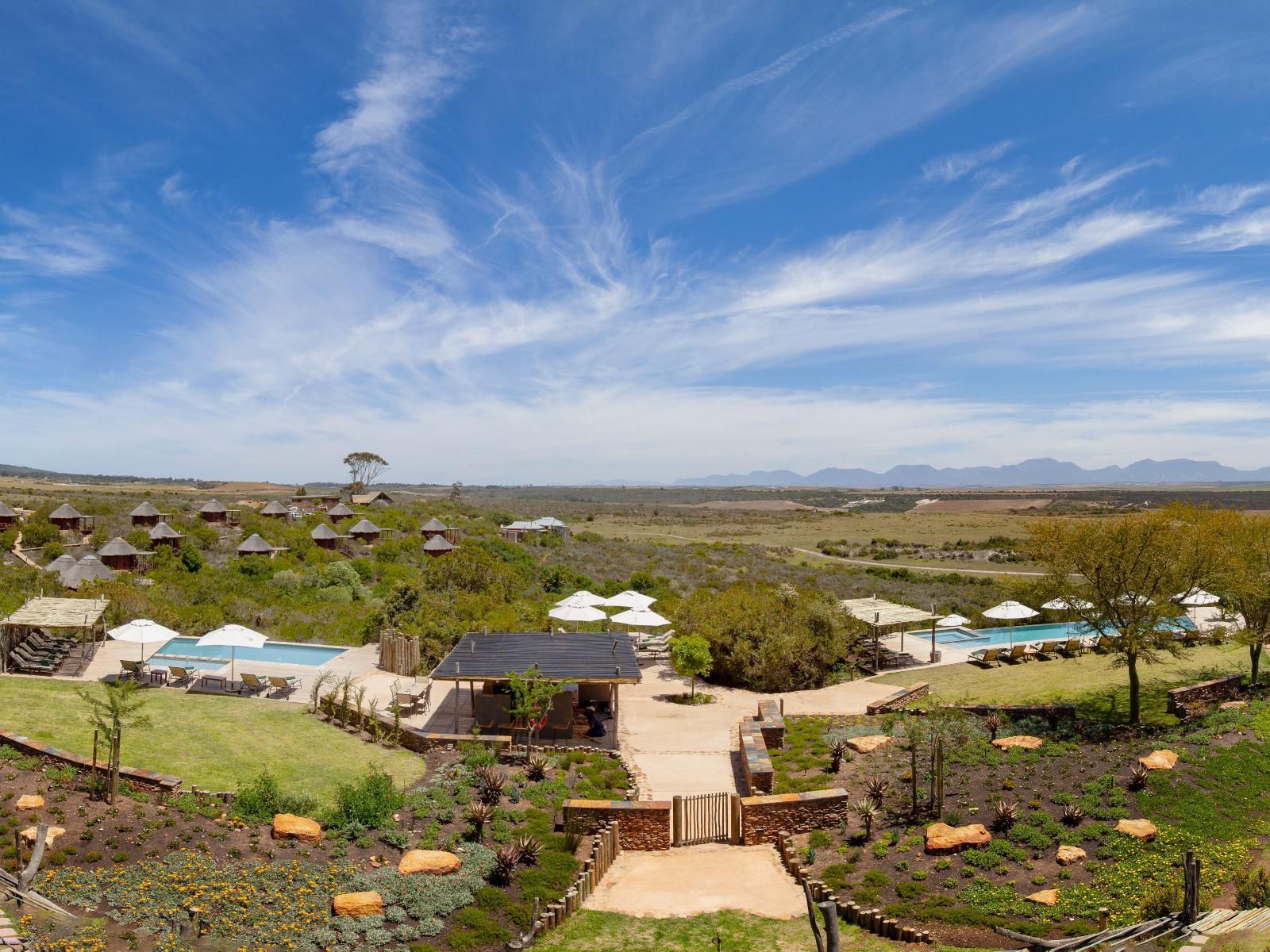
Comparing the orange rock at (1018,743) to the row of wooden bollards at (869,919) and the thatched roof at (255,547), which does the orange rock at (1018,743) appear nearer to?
the row of wooden bollards at (869,919)

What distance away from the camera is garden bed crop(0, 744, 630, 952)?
29.0ft

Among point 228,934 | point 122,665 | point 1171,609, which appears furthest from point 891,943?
point 122,665

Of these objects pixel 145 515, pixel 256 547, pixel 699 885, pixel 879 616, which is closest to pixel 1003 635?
pixel 879 616

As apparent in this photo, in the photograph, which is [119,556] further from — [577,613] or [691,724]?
[691,724]

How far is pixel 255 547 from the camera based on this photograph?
3694cm

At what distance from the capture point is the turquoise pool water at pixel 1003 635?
91.6 feet

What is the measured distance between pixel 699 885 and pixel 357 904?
4.86 m

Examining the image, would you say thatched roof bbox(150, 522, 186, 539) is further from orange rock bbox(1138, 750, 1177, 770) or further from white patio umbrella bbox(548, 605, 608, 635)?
orange rock bbox(1138, 750, 1177, 770)

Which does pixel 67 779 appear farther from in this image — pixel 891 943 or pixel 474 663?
pixel 891 943

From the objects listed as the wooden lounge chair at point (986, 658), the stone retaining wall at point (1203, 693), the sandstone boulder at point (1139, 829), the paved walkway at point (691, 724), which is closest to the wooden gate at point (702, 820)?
the paved walkway at point (691, 724)

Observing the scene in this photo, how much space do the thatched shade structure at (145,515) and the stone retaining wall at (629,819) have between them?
40.8 metres

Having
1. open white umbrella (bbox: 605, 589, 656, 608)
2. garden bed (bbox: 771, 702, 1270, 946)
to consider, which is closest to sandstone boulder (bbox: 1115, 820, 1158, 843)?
garden bed (bbox: 771, 702, 1270, 946)

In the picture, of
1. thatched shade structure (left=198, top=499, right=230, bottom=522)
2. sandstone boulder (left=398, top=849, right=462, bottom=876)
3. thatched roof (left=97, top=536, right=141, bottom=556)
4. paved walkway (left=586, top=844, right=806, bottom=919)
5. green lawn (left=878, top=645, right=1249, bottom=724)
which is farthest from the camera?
thatched shade structure (left=198, top=499, right=230, bottom=522)

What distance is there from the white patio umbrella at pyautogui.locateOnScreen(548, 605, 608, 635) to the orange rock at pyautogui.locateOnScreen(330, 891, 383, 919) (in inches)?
527
